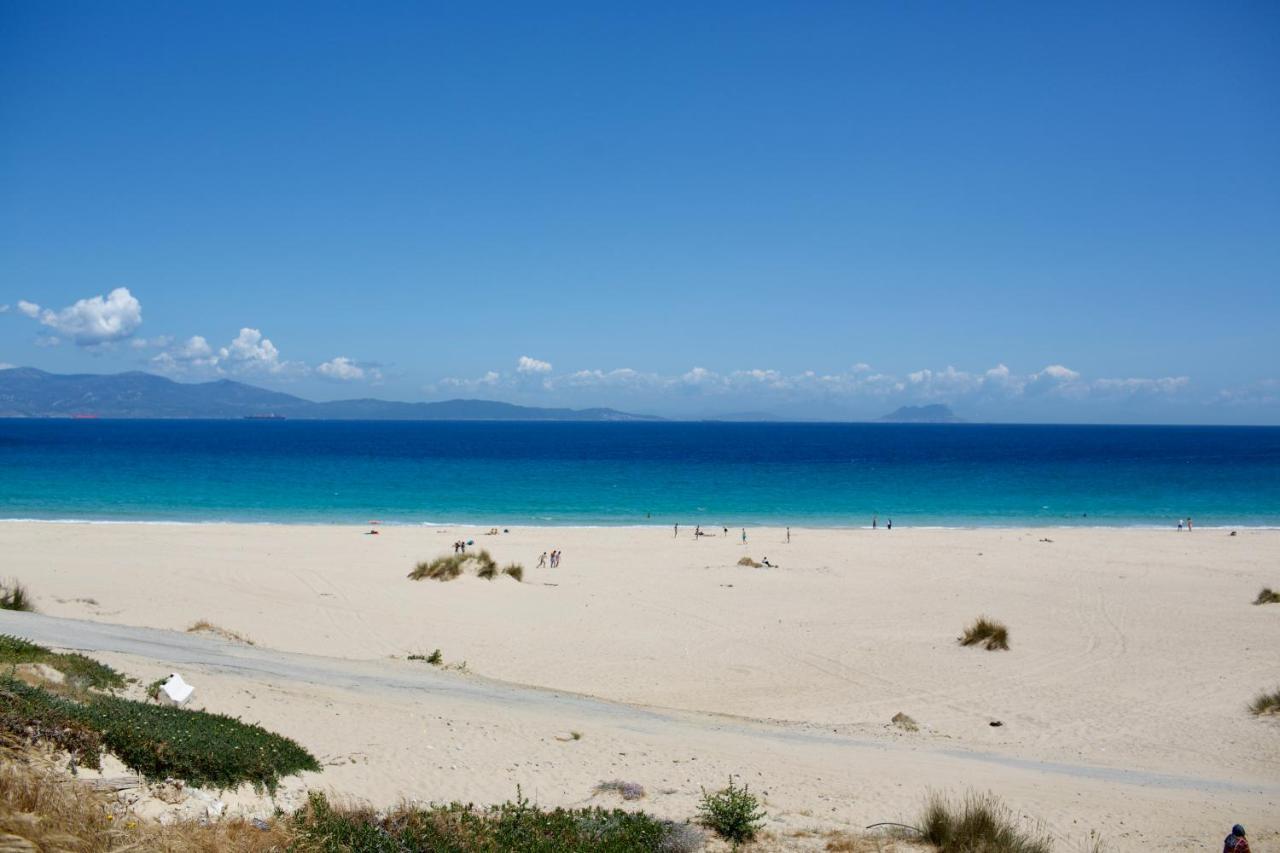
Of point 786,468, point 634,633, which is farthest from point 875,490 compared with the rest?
point 634,633

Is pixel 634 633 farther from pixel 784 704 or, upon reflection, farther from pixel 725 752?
pixel 725 752

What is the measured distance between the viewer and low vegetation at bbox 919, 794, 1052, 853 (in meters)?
6.56

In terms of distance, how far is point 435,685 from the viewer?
1280 cm

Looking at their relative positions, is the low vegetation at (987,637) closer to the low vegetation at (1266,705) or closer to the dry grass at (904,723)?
the low vegetation at (1266,705)

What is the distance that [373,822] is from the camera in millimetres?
6160

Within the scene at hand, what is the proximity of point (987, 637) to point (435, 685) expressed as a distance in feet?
38.8

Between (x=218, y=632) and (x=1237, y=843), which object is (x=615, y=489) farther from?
(x=1237, y=843)

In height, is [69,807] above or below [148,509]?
above

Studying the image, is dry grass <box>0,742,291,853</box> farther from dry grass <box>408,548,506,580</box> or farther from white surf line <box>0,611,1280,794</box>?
dry grass <box>408,548,506,580</box>

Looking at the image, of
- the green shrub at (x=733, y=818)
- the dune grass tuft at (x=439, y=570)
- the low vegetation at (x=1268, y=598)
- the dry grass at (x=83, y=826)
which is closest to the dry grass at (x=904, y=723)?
the green shrub at (x=733, y=818)

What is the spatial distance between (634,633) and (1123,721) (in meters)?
9.80

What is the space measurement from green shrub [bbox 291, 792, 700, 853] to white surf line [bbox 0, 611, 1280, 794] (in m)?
4.23

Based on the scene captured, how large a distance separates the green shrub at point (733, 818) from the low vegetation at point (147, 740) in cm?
395

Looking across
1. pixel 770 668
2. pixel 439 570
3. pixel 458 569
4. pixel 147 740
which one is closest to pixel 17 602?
pixel 439 570
